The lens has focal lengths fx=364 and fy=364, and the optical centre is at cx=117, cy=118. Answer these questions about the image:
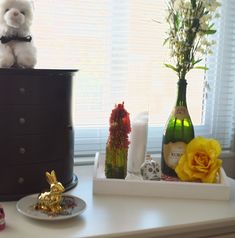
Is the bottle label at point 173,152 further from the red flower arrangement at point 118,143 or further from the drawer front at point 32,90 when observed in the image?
the drawer front at point 32,90

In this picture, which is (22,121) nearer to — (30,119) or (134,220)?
(30,119)

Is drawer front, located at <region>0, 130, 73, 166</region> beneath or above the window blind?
beneath

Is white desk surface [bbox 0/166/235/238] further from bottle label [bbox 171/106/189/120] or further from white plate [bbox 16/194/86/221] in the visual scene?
bottle label [bbox 171/106/189/120]

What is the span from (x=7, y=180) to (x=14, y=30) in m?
0.41

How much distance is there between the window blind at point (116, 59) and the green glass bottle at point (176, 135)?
0.27 meters

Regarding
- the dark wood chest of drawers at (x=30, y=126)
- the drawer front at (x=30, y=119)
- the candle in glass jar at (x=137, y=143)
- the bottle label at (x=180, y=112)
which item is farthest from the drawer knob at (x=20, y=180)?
the bottle label at (x=180, y=112)

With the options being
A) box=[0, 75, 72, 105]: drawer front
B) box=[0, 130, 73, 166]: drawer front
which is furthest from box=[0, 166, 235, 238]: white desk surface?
box=[0, 75, 72, 105]: drawer front

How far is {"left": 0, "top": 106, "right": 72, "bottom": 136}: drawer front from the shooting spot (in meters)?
0.95

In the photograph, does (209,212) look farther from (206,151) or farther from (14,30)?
(14,30)

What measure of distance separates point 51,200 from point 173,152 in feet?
1.49

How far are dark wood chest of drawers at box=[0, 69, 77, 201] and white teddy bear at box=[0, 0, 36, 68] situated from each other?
7 centimetres

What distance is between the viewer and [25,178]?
989 mm

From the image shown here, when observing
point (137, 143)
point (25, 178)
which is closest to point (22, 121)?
point (25, 178)

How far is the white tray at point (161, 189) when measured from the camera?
106 cm
